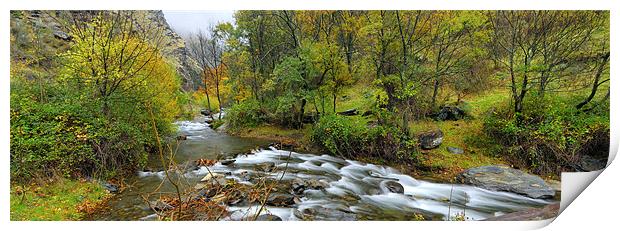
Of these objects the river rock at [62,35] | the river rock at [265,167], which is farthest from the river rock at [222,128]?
the river rock at [62,35]

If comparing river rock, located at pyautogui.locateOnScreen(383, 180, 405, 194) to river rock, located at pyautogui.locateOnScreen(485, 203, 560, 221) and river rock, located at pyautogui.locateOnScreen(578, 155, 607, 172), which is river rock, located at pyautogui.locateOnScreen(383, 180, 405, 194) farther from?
river rock, located at pyautogui.locateOnScreen(578, 155, 607, 172)

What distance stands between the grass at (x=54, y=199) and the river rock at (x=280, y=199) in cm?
274

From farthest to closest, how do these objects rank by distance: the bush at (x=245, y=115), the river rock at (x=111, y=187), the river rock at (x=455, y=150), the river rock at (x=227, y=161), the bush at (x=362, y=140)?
the bush at (x=245, y=115) → the river rock at (x=455, y=150) → the bush at (x=362, y=140) → the river rock at (x=227, y=161) → the river rock at (x=111, y=187)

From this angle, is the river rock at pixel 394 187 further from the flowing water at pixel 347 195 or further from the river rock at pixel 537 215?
the river rock at pixel 537 215

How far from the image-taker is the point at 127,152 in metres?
6.98

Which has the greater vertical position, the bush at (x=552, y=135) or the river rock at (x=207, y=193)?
the bush at (x=552, y=135)

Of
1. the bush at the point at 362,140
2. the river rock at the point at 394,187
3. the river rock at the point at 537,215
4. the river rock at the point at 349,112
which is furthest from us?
the river rock at the point at 349,112

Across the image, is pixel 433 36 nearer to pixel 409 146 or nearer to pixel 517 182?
pixel 409 146

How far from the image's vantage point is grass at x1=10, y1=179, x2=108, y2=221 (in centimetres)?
471

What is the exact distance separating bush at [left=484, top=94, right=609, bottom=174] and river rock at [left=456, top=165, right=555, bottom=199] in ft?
Result: 3.57

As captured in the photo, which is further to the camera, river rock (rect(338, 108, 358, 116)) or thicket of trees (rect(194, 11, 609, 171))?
river rock (rect(338, 108, 358, 116))

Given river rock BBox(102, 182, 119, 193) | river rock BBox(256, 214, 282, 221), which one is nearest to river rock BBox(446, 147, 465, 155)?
river rock BBox(256, 214, 282, 221)

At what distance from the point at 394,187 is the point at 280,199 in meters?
2.44

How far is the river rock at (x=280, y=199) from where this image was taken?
539 centimetres
